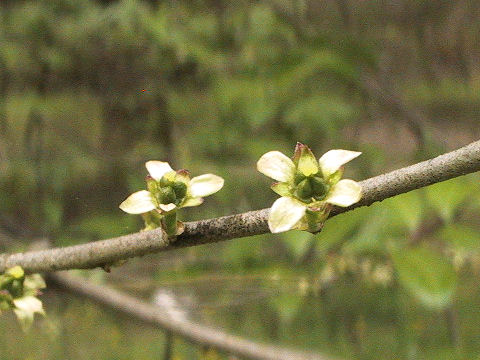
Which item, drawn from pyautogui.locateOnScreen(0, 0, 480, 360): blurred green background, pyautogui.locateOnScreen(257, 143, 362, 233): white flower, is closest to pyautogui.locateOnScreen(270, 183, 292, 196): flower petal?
pyautogui.locateOnScreen(257, 143, 362, 233): white flower

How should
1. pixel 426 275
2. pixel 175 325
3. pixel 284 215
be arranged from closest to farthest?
pixel 284 215 < pixel 426 275 < pixel 175 325

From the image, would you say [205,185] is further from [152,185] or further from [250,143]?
[250,143]

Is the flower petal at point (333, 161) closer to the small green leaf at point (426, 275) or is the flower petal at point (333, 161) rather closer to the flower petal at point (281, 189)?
the flower petal at point (281, 189)

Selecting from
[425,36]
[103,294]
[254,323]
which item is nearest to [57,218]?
[103,294]

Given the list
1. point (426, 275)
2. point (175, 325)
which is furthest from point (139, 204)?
point (175, 325)

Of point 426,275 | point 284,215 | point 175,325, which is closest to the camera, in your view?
point 284,215

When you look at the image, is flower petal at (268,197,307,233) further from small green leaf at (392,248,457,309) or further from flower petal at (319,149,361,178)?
small green leaf at (392,248,457,309)

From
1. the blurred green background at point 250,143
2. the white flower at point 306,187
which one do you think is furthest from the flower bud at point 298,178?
the blurred green background at point 250,143

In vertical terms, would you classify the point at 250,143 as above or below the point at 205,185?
above
